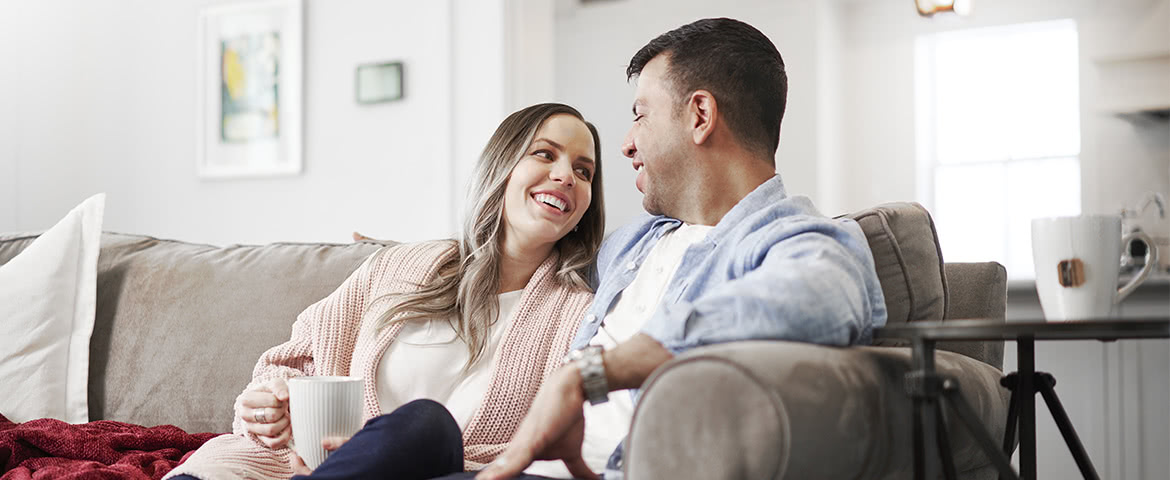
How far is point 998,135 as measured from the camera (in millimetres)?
4469

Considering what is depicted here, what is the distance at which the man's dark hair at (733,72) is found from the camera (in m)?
1.61

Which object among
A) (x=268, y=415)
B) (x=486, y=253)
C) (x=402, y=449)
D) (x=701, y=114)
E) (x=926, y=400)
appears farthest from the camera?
(x=486, y=253)

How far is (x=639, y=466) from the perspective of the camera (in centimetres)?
92

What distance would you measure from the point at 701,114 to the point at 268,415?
84cm

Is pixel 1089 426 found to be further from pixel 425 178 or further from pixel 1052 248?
pixel 425 178

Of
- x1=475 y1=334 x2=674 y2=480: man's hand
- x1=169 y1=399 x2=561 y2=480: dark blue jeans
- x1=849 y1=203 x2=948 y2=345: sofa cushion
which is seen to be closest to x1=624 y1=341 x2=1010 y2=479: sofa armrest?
x1=475 y1=334 x2=674 y2=480: man's hand

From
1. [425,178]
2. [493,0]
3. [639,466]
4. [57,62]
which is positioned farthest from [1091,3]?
[57,62]

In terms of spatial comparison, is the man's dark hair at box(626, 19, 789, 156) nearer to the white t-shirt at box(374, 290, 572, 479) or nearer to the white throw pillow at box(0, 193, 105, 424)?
the white t-shirt at box(374, 290, 572, 479)

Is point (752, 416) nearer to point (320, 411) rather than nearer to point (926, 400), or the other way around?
point (926, 400)

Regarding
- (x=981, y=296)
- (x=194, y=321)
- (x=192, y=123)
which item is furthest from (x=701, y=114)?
(x=192, y=123)

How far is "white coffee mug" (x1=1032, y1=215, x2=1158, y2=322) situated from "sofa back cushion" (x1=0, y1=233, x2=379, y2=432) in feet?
4.32

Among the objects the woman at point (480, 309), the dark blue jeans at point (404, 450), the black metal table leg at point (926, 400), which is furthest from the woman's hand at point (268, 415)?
the black metal table leg at point (926, 400)

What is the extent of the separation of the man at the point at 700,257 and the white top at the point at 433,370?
0.20m

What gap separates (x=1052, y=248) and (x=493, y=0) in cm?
256
